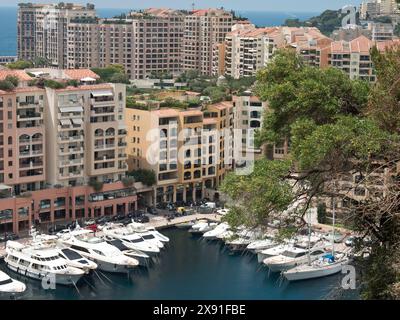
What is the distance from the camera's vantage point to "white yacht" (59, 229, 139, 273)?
11.7 metres

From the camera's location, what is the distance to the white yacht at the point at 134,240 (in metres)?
12.3

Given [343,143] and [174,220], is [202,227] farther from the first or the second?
[343,143]

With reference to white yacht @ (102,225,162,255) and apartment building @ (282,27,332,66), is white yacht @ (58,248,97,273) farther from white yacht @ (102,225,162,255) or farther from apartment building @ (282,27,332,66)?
apartment building @ (282,27,332,66)

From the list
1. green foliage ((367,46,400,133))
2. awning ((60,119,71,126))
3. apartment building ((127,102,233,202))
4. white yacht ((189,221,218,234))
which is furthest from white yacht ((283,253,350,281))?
green foliage ((367,46,400,133))

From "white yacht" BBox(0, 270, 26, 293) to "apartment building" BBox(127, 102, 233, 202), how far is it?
13.7 feet

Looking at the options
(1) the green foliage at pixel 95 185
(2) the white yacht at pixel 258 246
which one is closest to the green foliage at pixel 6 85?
(1) the green foliage at pixel 95 185

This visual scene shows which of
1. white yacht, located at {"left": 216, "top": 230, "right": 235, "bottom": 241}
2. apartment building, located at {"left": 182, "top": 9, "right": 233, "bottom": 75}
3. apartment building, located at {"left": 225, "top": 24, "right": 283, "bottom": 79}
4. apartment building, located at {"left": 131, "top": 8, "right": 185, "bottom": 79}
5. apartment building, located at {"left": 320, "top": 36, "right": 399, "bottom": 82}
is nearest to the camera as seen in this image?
white yacht, located at {"left": 216, "top": 230, "right": 235, "bottom": 241}

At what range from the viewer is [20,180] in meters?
13.1

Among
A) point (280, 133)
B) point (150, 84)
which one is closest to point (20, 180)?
point (150, 84)

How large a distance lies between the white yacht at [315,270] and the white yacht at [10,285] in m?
3.36

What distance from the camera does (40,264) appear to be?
1127 cm

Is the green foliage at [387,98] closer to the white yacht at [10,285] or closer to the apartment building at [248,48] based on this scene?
the white yacht at [10,285]

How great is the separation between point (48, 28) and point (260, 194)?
25.4 m

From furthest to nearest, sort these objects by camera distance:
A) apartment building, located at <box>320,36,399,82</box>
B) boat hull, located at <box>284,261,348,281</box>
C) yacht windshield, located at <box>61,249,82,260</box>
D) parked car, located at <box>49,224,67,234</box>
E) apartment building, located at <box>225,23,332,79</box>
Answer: apartment building, located at <box>225,23,332,79</box>, apartment building, located at <box>320,36,399,82</box>, parked car, located at <box>49,224,67,234</box>, yacht windshield, located at <box>61,249,82,260</box>, boat hull, located at <box>284,261,348,281</box>
